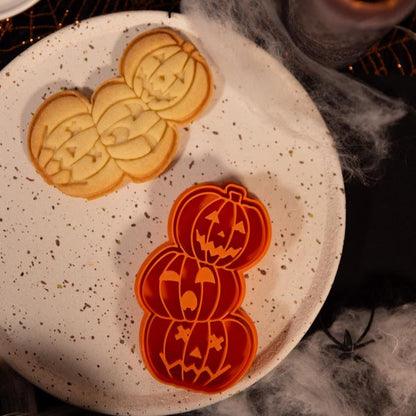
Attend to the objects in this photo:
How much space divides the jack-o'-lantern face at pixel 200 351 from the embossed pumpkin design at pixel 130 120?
0.75 ft

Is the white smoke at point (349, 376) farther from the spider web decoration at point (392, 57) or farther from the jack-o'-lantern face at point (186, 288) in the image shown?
the spider web decoration at point (392, 57)

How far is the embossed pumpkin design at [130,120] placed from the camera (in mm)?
683

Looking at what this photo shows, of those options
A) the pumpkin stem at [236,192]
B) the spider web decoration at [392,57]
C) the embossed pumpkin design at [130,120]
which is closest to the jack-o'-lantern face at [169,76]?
the embossed pumpkin design at [130,120]

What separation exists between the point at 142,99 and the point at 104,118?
0.06m

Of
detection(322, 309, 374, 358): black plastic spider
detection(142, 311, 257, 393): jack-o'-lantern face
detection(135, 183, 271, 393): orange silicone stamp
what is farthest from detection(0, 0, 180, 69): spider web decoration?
detection(322, 309, 374, 358): black plastic spider

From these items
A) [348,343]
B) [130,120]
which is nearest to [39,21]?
[130,120]

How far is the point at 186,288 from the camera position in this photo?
69 cm

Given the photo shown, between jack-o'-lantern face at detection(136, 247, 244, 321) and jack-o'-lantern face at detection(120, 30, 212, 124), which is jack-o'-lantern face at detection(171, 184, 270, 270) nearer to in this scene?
jack-o'-lantern face at detection(136, 247, 244, 321)

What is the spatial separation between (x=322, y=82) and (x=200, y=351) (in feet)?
1.50

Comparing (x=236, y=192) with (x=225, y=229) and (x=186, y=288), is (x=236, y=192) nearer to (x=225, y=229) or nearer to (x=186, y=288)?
(x=225, y=229)

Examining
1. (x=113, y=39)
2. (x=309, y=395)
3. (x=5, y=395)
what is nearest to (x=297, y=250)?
(x=309, y=395)

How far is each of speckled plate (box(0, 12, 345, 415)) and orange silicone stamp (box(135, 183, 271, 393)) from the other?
0.12 feet

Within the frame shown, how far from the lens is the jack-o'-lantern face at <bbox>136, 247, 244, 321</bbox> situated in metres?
0.68

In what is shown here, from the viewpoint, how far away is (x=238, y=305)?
0.68 m
